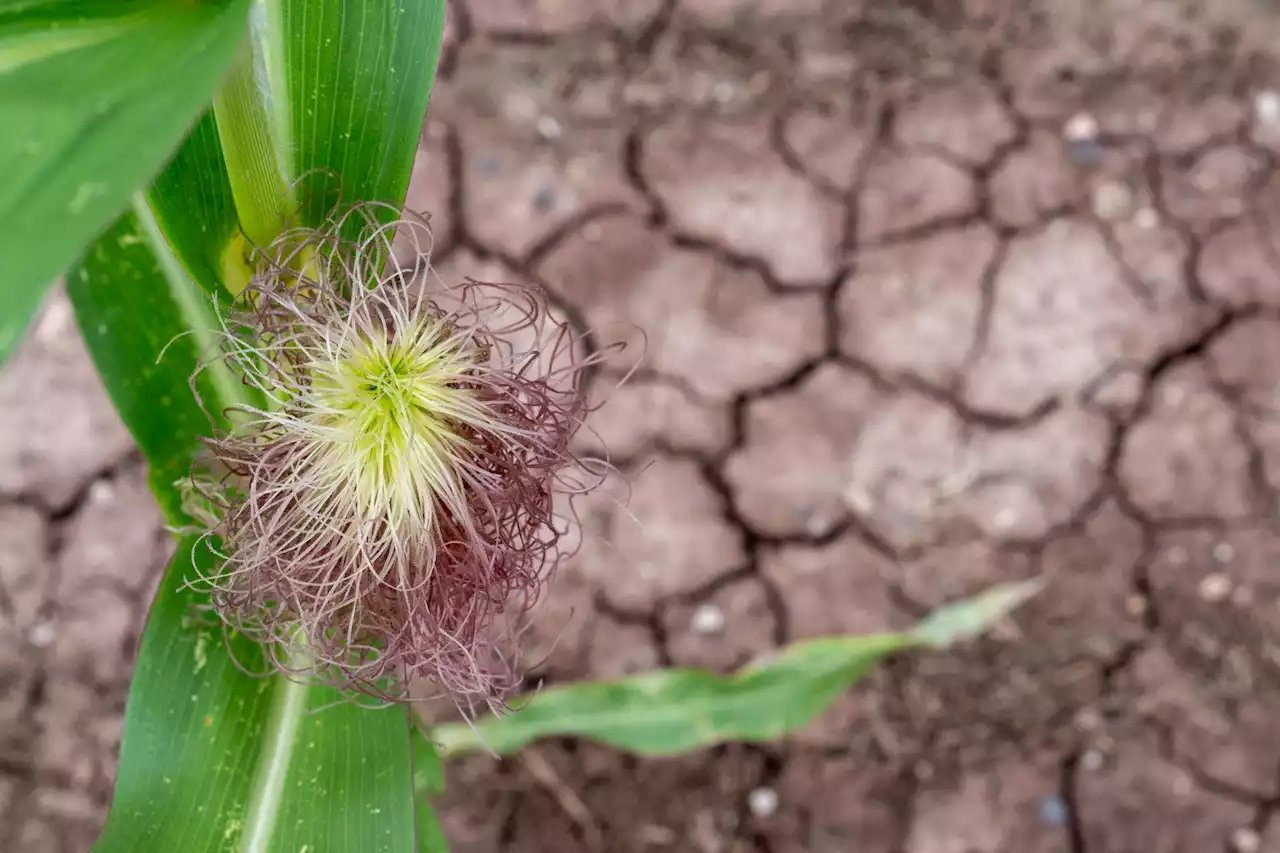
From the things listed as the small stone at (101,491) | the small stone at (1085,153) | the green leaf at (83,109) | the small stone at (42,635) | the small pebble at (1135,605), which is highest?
the green leaf at (83,109)

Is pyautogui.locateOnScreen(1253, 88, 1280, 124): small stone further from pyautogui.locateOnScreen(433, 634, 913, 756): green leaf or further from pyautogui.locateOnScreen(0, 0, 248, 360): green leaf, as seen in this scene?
pyautogui.locateOnScreen(0, 0, 248, 360): green leaf

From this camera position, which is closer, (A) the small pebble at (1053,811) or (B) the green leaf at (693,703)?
(B) the green leaf at (693,703)

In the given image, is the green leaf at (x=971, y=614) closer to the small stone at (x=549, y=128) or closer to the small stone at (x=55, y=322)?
the small stone at (x=549, y=128)

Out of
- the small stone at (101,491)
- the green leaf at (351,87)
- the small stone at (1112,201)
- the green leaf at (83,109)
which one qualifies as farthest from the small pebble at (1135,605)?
the small stone at (101,491)

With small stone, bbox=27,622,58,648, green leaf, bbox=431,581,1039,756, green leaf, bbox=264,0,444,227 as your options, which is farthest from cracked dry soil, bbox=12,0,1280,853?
green leaf, bbox=264,0,444,227

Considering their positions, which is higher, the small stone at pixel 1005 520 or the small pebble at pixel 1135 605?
the small stone at pixel 1005 520

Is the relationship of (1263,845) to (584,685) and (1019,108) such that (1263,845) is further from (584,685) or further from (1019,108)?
(1019,108)

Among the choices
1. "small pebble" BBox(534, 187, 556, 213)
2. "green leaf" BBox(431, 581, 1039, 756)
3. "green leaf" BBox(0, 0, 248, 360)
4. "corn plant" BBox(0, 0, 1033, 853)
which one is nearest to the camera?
"green leaf" BBox(0, 0, 248, 360)

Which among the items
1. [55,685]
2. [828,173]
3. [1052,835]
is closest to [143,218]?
[55,685]
